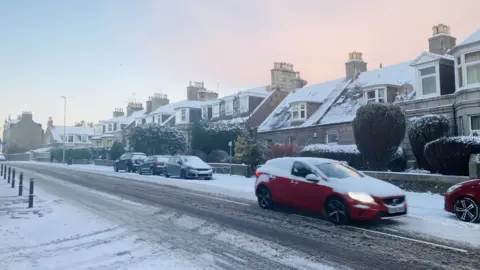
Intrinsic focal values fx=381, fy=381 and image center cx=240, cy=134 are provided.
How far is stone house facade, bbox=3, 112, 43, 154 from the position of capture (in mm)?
A: 90875

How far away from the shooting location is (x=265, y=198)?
11.5 m

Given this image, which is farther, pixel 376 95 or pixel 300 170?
pixel 376 95

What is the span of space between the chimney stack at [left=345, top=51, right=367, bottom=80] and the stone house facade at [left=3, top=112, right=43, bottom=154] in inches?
3272

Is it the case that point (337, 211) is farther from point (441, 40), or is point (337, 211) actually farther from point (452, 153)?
point (441, 40)

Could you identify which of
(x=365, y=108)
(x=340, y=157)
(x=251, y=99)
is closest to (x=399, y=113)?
(x=365, y=108)

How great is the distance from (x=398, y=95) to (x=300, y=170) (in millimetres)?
18623

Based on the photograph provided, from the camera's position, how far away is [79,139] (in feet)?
283

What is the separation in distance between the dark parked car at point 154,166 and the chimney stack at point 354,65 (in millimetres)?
17872

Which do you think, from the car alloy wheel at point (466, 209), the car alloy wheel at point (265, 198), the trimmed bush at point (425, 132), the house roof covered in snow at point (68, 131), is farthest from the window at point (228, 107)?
the house roof covered in snow at point (68, 131)

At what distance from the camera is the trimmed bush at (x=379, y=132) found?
1798cm

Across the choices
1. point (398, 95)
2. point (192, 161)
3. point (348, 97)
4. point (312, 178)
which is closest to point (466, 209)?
point (312, 178)

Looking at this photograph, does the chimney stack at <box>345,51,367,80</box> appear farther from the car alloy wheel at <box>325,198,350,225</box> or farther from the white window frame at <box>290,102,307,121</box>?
the car alloy wheel at <box>325,198,350,225</box>

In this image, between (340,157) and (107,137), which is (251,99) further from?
(107,137)

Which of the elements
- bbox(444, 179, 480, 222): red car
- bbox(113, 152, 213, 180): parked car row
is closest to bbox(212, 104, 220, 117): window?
bbox(113, 152, 213, 180): parked car row
